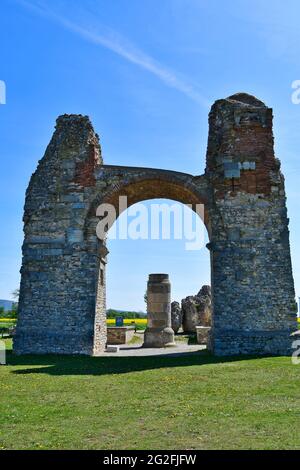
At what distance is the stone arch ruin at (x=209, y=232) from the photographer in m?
14.3

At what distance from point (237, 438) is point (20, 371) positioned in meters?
7.31

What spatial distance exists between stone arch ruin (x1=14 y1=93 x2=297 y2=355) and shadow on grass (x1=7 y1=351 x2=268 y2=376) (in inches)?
32.4

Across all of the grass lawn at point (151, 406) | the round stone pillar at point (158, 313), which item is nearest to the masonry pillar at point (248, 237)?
the grass lawn at point (151, 406)

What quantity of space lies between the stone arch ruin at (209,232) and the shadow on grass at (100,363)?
2.70 ft

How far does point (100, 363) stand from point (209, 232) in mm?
6243

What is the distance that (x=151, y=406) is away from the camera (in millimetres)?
7023

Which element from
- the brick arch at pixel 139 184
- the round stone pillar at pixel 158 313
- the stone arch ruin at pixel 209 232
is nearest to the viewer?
the stone arch ruin at pixel 209 232

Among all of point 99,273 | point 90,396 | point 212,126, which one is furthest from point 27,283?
point 212,126

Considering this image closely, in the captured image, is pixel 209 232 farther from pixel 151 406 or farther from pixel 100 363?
pixel 151 406

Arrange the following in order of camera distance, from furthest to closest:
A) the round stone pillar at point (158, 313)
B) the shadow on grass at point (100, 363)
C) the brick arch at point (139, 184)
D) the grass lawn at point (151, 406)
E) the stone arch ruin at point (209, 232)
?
the round stone pillar at point (158, 313), the brick arch at point (139, 184), the stone arch ruin at point (209, 232), the shadow on grass at point (100, 363), the grass lawn at point (151, 406)

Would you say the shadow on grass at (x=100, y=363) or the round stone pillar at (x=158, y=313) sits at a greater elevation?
the round stone pillar at (x=158, y=313)
